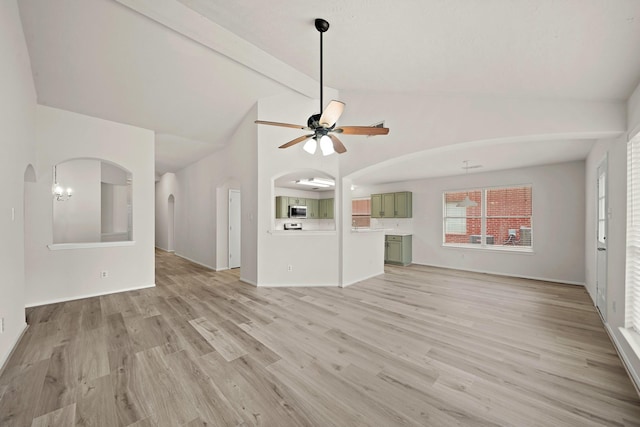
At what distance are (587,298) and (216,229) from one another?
7.40m

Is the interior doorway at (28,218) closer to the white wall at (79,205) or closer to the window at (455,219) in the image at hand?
the white wall at (79,205)

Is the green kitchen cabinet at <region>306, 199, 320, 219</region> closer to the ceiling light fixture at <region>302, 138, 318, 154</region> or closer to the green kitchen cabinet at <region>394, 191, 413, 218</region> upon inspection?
the green kitchen cabinet at <region>394, 191, 413, 218</region>

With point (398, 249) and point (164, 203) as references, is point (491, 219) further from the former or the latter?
point (164, 203)

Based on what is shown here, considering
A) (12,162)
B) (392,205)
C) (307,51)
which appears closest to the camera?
(12,162)

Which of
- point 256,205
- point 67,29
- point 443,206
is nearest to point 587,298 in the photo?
point 443,206

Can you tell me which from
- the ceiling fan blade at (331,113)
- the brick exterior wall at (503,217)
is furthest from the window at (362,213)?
the ceiling fan blade at (331,113)

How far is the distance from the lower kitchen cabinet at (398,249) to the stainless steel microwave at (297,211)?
301cm

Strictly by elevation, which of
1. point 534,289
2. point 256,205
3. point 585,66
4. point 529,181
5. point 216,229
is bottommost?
point 534,289

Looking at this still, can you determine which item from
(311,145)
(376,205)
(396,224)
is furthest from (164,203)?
(311,145)

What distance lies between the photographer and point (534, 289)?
15.7ft

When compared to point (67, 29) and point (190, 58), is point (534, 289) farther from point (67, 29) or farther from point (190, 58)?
point (67, 29)

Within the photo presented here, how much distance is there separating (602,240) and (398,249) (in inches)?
160

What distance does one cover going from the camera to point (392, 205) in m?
7.64

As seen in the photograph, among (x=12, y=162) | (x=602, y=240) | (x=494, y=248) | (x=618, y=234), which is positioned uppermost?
(x=12, y=162)
